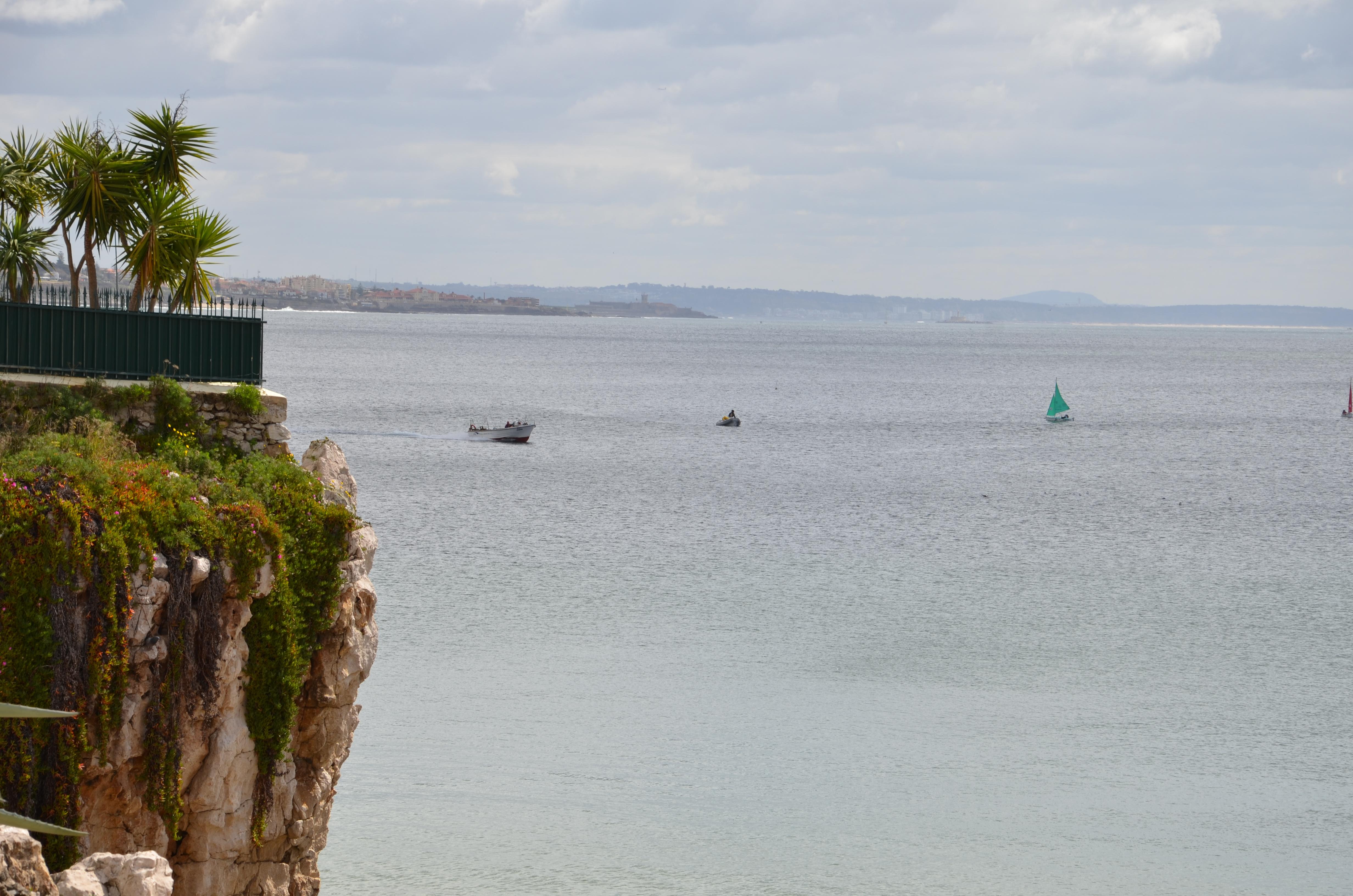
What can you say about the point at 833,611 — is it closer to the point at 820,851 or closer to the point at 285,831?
the point at 820,851

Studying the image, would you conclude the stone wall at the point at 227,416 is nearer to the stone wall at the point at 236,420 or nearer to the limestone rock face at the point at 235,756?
the stone wall at the point at 236,420

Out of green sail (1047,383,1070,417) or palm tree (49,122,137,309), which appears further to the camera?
green sail (1047,383,1070,417)

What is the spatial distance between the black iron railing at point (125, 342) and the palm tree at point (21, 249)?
2.04 meters

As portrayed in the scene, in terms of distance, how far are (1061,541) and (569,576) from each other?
18151 millimetres

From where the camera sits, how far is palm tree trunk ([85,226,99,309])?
619 inches

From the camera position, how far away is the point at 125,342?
15.1 metres

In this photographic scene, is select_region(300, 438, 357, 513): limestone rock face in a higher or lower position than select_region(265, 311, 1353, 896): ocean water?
higher

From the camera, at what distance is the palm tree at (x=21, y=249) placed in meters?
17.2

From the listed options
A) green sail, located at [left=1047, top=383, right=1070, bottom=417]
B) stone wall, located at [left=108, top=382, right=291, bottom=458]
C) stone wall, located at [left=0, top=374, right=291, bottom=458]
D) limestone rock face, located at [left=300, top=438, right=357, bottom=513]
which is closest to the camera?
limestone rock face, located at [left=300, top=438, right=357, bottom=513]

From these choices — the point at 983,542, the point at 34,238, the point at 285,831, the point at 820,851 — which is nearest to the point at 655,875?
the point at 820,851

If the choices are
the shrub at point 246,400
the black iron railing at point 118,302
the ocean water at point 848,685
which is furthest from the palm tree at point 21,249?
the ocean water at point 848,685

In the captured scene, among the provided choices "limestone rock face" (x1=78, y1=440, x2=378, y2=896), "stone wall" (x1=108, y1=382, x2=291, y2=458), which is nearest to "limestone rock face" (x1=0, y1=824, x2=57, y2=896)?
"limestone rock face" (x1=78, y1=440, x2=378, y2=896)

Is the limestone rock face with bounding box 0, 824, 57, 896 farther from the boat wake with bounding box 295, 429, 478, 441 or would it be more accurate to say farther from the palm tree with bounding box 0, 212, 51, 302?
the boat wake with bounding box 295, 429, 478, 441

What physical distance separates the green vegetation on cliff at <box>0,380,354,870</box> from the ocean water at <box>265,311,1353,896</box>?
684 cm
